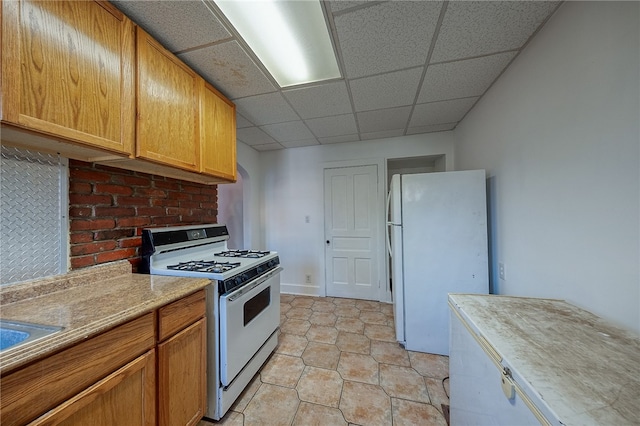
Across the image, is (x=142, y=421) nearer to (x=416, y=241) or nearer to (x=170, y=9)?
(x=170, y=9)

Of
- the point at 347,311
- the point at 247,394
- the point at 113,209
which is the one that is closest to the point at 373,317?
the point at 347,311

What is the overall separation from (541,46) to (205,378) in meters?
2.78

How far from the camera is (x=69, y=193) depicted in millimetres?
1249

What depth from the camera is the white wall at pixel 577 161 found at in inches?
34.9

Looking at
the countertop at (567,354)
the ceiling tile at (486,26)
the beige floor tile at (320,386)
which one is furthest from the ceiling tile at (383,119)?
the beige floor tile at (320,386)

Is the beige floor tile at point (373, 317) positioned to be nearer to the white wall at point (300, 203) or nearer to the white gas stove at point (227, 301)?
the white wall at point (300, 203)

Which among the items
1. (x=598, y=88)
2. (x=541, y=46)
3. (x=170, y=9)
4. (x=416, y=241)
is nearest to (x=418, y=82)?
(x=541, y=46)

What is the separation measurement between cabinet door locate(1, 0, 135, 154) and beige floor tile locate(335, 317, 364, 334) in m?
2.42

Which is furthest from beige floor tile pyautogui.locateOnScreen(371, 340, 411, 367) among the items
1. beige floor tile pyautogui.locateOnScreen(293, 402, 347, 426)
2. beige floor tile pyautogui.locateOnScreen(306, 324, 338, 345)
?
beige floor tile pyautogui.locateOnScreen(293, 402, 347, 426)

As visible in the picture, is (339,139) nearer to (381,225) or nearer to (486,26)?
(381,225)

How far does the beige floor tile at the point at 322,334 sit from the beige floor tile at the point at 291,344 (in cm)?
9

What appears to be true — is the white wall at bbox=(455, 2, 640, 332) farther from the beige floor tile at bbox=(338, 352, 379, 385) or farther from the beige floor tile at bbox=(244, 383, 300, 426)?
the beige floor tile at bbox=(244, 383, 300, 426)

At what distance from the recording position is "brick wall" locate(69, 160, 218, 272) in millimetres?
1284

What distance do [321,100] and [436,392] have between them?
8.29 ft
